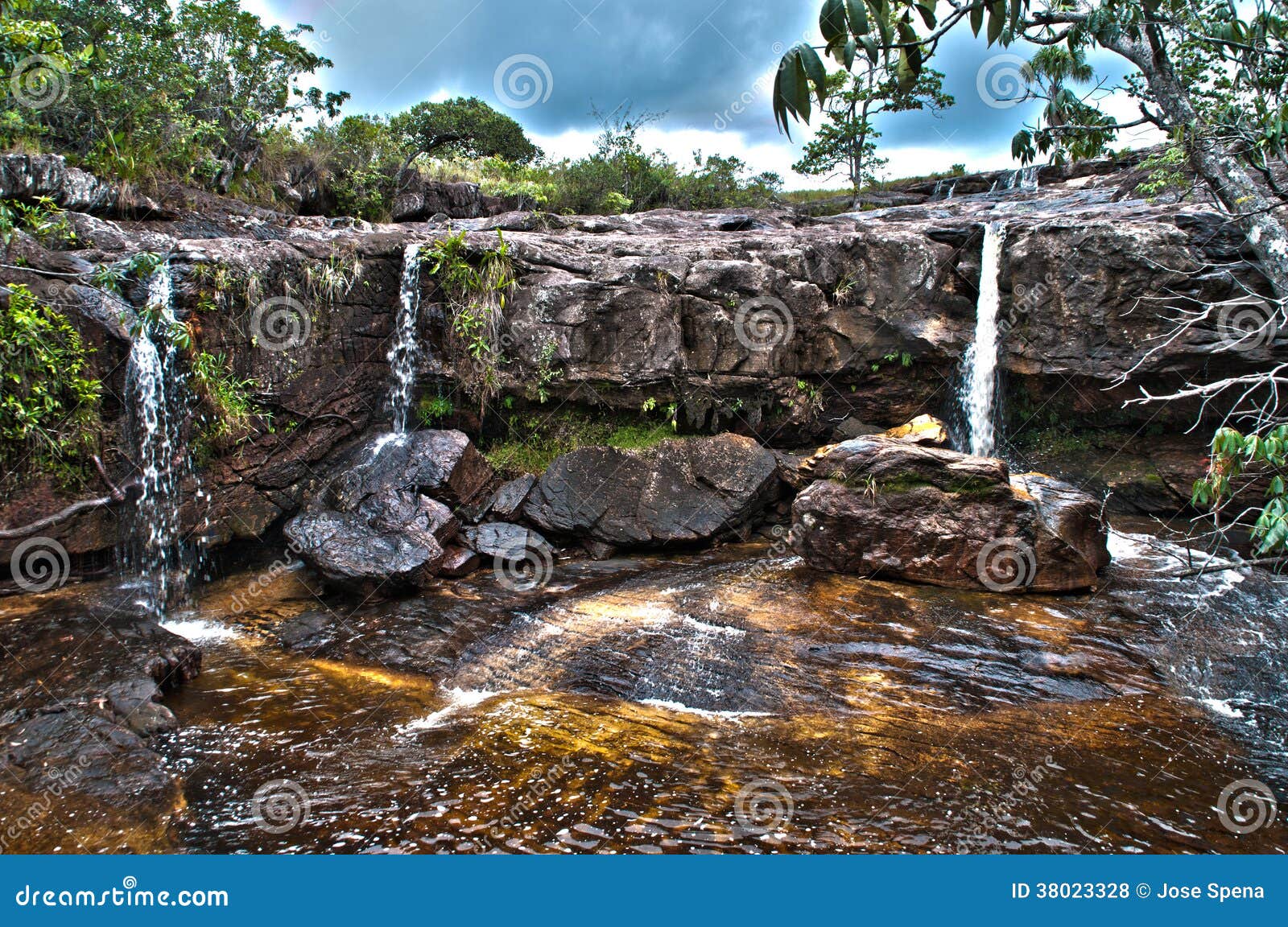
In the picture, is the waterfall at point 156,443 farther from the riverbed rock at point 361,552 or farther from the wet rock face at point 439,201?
the wet rock face at point 439,201

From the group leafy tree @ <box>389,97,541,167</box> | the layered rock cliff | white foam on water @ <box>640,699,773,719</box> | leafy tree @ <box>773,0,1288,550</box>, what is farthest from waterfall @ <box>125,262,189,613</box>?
leafy tree @ <box>389,97,541,167</box>

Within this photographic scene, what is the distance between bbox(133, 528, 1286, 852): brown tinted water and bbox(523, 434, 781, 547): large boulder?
1.29 m

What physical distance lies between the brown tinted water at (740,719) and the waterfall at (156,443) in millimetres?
873

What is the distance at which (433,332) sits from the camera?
9.43 m

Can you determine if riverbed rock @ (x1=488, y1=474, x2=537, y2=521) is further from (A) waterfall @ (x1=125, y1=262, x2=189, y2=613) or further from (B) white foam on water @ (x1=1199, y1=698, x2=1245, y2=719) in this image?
(B) white foam on water @ (x1=1199, y1=698, x2=1245, y2=719)

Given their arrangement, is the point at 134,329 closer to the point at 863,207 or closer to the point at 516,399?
the point at 516,399

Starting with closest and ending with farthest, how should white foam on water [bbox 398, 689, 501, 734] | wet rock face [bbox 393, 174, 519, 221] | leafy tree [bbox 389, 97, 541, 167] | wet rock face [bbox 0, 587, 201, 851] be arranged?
wet rock face [bbox 0, 587, 201, 851]
white foam on water [bbox 398, 689, 501, 734]
wet rock face [bbox 393, 174, 519, 221]
leafy tree [bbox 389, 97, 541, 167]

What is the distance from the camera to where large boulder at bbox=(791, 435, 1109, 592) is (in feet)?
22.0

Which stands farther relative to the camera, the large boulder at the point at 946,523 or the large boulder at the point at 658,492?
the large boulder at the point at 658,492

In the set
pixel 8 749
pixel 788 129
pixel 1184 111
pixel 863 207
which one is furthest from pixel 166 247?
pixel 863 207

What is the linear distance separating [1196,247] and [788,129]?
32.0ft

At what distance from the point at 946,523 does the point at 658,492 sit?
10.8 feet

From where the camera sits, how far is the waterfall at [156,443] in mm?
7258

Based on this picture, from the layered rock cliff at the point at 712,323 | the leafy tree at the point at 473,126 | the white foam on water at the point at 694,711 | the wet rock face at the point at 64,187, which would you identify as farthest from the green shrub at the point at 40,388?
the leafy tree at the point at 473,126
